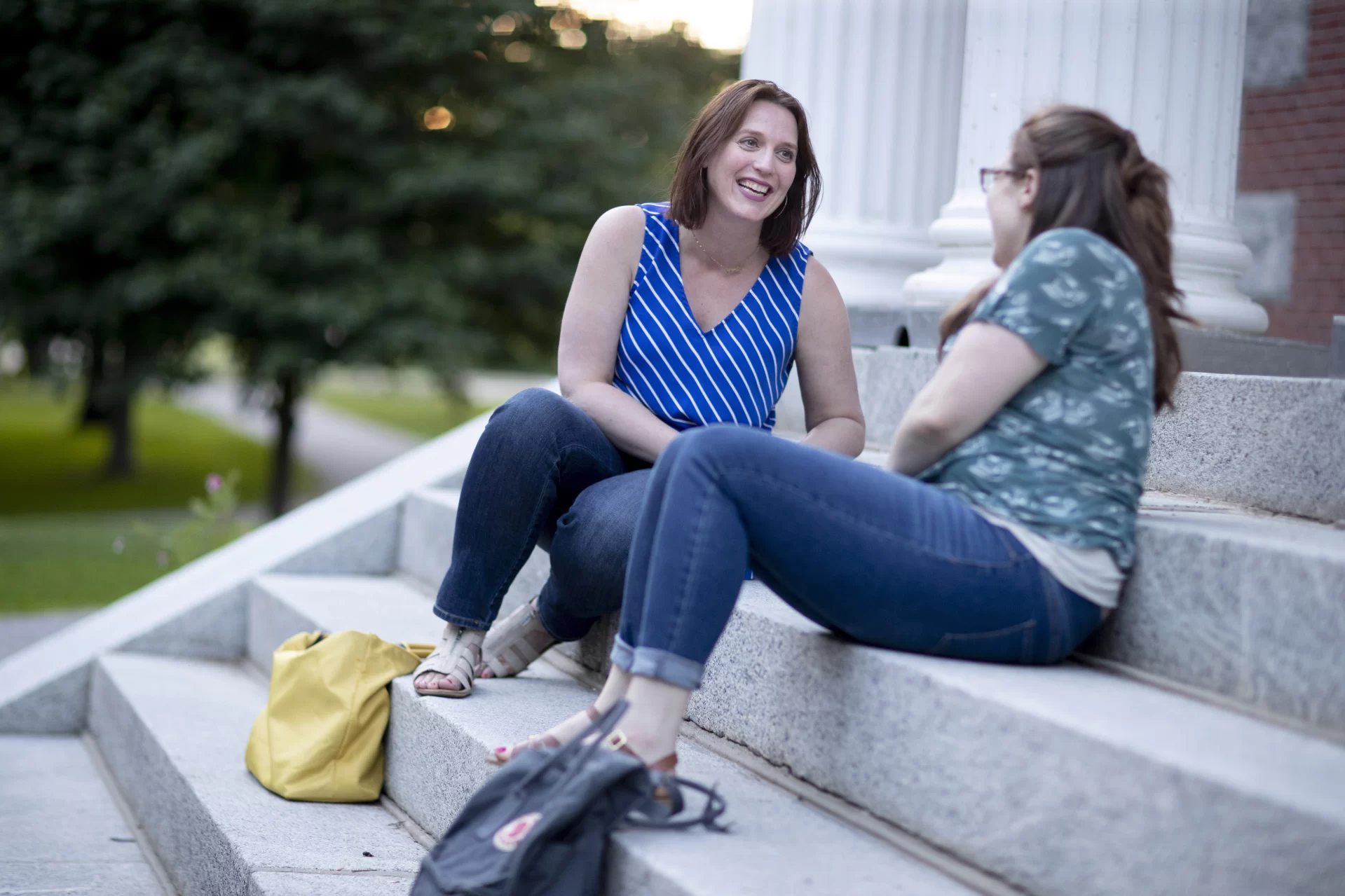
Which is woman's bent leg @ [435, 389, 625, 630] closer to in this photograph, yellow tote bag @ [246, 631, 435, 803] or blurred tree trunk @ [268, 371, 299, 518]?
yellow tote bag @ [246, 631, 435, 803]

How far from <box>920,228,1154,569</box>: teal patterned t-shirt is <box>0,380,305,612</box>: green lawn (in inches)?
187

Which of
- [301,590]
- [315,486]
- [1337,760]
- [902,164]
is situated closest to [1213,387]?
[1337,760]

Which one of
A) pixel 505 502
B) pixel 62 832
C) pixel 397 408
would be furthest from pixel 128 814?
pixel 397 408

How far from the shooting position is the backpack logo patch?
1968mm

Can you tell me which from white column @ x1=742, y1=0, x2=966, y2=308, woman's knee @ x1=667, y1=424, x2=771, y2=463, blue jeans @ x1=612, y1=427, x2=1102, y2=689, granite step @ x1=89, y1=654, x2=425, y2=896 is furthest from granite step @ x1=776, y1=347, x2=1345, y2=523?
granite step @ x1=89, y1=654, x2=425, y2=896

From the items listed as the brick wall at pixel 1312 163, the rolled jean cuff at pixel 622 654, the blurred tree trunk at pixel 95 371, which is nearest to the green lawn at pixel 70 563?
the blurred tree trunk at pixel 95 371

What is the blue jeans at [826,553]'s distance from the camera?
2010 mm

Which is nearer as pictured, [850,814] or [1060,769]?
[1060,769]

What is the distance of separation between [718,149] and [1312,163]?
13.1ft

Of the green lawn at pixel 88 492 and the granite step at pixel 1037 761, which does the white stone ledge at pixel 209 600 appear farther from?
the granite step at pixel 1037 761

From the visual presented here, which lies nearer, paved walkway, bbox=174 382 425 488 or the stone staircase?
the stone staircase

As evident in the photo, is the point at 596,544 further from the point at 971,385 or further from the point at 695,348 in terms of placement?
the point at 971,385

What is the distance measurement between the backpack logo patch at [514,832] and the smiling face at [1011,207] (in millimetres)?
1230

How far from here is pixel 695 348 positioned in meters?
2.97
